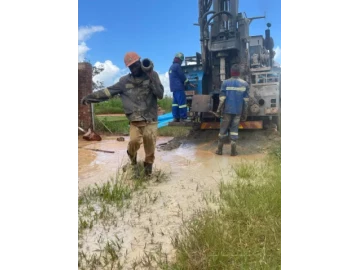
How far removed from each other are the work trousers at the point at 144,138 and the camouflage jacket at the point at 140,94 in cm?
6

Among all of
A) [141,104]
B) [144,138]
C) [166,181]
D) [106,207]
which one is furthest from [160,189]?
[141,104]

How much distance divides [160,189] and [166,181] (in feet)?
0.55

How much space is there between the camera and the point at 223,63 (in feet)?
8.77

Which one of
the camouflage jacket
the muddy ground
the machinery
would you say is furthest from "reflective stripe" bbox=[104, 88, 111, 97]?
the machinery

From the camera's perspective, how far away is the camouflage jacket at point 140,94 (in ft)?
7.17

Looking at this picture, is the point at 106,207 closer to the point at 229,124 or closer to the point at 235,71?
the point at 229,124

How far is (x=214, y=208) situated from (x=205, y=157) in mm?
709

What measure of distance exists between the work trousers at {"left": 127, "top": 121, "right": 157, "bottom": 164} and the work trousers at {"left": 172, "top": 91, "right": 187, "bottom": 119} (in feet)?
0.85

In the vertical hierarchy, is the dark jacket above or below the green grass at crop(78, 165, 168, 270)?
above

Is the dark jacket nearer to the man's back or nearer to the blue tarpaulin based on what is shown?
the man's back

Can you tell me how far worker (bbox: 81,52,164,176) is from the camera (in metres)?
2.15

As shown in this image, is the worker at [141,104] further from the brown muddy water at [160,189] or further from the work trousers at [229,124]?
the work trousers at [229,124]
